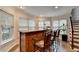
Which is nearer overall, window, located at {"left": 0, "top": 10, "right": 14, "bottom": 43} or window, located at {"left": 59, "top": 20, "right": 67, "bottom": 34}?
window, located at {"left": 0, "top": 10, "right": 14, "bottom": 43}

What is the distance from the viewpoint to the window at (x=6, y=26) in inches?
74.0

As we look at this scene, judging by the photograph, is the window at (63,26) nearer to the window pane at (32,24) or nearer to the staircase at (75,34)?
the staircase at (75,34)

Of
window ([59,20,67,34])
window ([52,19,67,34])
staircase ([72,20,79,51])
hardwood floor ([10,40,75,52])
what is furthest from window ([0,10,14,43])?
staircase ([72,20,79,51])

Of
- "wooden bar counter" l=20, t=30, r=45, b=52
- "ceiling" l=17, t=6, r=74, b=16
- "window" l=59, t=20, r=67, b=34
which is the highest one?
"ceiling" l=17, t=6, r=74, b=16

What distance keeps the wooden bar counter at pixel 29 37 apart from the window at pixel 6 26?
266 mm

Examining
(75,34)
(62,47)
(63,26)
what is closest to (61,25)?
(63,26)

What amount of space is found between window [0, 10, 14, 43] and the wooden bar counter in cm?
27

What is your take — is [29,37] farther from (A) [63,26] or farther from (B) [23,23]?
(A) [63,26]

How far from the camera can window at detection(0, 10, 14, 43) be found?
1.88 m

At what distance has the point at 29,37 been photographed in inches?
82.4

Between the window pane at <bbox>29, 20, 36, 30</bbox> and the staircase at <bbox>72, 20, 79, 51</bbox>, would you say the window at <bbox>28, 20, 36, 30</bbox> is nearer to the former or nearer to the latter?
the window pane at <bbox>29, 20, 36, 30</bbox>
